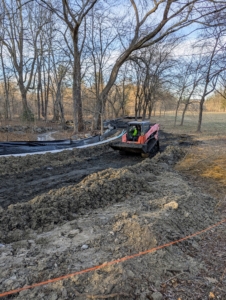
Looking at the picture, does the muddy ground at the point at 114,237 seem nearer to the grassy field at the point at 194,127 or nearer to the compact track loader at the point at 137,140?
the compact track loader at the point at 137,140

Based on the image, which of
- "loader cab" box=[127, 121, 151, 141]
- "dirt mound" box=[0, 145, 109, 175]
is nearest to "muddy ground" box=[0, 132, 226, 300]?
"dirt mound" box=[0, 145, 109, 175]

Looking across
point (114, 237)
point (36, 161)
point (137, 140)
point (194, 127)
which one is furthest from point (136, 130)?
point (194, 127)

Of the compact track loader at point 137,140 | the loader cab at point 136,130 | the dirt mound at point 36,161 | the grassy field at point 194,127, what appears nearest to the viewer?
the dirt mound at point 36,161

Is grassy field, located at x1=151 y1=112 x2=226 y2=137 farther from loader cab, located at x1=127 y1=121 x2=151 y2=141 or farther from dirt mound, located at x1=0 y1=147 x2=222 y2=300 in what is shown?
dirt mound, located at x1=0 y1=147 x2=222 y2=300

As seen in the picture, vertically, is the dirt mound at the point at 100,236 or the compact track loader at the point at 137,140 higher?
the compact track loader at the point at 137,140

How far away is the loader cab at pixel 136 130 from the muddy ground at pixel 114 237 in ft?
12.8

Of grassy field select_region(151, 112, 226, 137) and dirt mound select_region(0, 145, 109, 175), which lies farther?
grassy field select_region(151, 112, 226, 137)

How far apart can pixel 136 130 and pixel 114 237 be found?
782cm

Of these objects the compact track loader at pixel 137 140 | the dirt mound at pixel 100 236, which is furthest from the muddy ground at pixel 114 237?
the compact track loader at pixel 137 140

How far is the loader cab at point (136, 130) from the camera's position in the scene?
35.2ft

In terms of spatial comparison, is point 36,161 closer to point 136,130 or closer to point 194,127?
point 136,130

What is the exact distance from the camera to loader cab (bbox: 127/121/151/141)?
35.2 feet

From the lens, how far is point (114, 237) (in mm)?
3512

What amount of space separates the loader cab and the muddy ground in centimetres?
391
